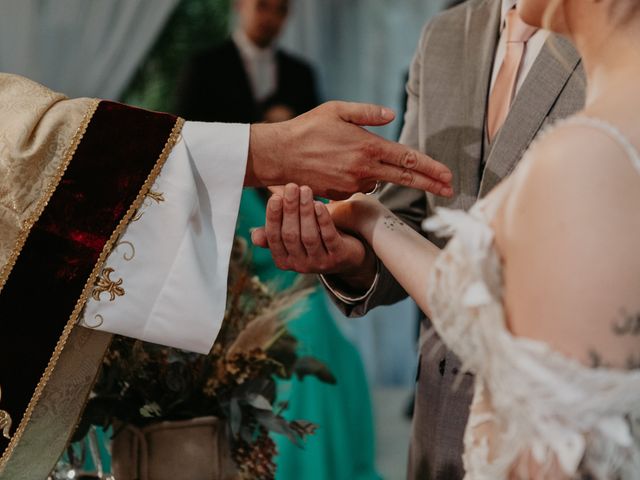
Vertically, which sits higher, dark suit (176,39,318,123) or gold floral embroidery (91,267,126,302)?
dark suit (176,39,318,123)

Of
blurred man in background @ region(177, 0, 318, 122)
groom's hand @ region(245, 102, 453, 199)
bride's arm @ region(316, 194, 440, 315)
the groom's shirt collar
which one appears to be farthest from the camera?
blurred man in background @ region(177, 0, 318, 122)

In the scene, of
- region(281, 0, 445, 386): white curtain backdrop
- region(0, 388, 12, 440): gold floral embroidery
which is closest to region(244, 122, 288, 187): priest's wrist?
region(0, 388, 12, 440): gold floral embroidery

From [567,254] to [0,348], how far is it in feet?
3.28

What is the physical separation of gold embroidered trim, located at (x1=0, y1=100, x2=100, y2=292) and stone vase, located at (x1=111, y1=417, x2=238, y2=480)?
38 centimetres

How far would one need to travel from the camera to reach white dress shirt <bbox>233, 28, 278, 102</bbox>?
5.34 metres

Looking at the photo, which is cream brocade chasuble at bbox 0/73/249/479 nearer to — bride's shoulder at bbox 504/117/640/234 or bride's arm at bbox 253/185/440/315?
bride's arm at bbox 253/185/440/315

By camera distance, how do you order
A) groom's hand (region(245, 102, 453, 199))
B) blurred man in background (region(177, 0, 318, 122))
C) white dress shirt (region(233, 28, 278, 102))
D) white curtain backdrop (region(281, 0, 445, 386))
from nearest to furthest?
groom's hand (region(245, 102, 453, 199)), blurred man in background (region(177, 0, 318, 122)), white dress shirt (region(233, 28, 278, 102)), white curtain backdrop (region(281, 0, 445, 386))

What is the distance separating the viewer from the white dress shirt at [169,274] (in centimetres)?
162

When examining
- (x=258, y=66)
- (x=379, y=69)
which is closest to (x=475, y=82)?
(x=258, y=66)

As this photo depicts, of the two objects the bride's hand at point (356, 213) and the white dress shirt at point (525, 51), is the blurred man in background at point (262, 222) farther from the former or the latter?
the white dress shirt at point (525, 51)

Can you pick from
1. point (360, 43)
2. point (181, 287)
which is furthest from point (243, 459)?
point (360, 43)

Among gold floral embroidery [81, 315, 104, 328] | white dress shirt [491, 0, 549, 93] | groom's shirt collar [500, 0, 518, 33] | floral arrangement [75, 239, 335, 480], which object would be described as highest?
groom's shirt collar [500, 0, 518, 33]

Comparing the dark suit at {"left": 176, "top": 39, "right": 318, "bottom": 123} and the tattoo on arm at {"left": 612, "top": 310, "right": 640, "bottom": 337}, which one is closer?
the tattoo on arm at {"left": 612, "top": 310, "right": 640, "bottom": 337}

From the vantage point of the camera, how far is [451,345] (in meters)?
1.19
